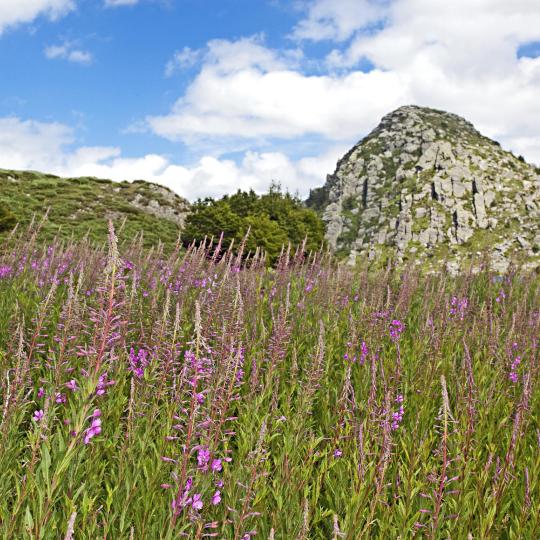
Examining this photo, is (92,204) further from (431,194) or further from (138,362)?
(431,194)

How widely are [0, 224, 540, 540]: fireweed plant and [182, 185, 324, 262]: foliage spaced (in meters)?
22.1

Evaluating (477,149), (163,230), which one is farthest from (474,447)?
(477,149)

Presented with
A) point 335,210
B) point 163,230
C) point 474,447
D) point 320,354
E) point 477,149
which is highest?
point 477,149

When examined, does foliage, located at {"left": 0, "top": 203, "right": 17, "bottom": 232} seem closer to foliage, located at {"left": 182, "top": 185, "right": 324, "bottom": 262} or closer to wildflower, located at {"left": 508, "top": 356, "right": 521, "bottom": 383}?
foliage, located at {"left": 182, "top": 185, "right": 324, "bottom": 262}

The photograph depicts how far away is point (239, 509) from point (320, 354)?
103 centimetres

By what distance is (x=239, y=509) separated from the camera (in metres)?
2.53

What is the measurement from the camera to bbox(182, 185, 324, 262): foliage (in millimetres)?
35250

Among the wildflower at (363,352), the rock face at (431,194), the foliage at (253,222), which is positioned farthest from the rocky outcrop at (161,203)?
the wildflower at (363,352)

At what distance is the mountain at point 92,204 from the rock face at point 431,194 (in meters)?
34.6

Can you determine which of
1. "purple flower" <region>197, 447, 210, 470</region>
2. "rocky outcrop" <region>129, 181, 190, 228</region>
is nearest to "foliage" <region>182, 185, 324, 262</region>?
"rocky outcrop" <region>129, 181, 190, 228</region>

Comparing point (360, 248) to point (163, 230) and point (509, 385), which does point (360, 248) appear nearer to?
point (163, 230)

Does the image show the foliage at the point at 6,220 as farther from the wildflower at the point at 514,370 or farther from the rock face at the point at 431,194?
the rock face at the point at 431,194

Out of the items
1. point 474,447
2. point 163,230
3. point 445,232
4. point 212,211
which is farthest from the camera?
point 445,232

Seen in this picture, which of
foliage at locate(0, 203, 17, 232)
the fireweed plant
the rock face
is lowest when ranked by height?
the fireweed plant
